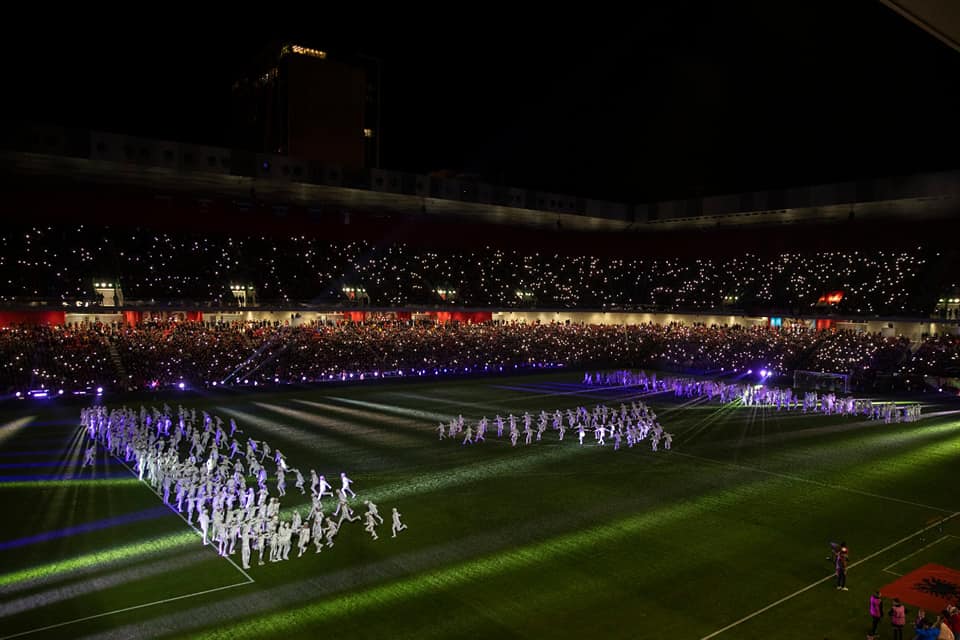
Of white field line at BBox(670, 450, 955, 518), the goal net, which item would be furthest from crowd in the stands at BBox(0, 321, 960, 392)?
white field line at BBox(670, 450, 955, 518)

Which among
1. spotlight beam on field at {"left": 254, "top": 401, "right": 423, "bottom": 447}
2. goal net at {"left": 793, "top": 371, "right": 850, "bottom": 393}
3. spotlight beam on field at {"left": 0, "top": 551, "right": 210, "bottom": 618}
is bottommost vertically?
spotlight beam on field at {"left": 0, "top": 551, "right": 210, "bottom": 618}

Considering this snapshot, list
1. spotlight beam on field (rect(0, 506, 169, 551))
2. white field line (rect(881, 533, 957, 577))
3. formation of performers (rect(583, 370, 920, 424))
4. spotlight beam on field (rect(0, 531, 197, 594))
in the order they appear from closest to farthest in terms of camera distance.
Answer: spotlight beam on field (rect(0, 531, 197, 594)) → white field line (rect(881, 533, 957, 577)) → spotlight beam on field (rect(0, 506, 169, 551)) → formation of performers (rect(583, 370, 920, 424))

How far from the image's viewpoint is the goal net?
1400 inches

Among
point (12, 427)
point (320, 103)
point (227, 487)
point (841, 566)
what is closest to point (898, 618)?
point (841, 566)

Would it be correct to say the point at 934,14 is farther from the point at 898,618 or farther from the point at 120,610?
the point at 120,610

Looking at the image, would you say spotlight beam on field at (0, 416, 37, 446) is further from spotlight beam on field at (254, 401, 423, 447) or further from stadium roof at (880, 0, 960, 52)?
stadium roof at (880, 0, 960, 52)

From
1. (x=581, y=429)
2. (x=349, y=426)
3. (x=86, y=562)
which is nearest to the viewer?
(x=86, y=562)

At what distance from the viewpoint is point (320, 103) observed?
71.6 meters

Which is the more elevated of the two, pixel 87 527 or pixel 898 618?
pixel 898 618

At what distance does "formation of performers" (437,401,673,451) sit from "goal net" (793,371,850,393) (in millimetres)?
15619

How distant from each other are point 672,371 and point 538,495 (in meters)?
31.1

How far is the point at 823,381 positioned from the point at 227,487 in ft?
108

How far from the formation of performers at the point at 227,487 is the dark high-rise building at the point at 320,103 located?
50.9 m

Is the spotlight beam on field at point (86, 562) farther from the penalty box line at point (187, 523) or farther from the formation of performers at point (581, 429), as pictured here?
the formation of performers at point (581, 429)
